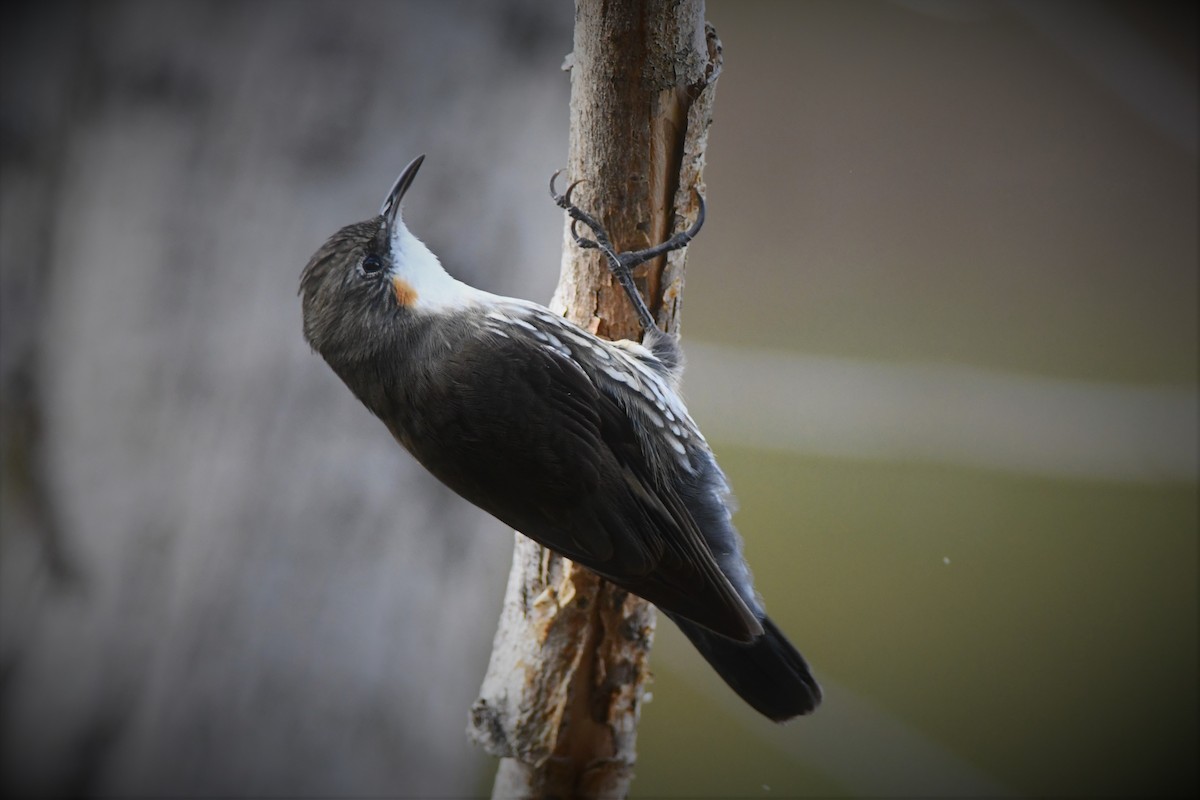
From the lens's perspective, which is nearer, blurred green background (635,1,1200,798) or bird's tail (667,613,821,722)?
bird's tail (667,613,821,722)

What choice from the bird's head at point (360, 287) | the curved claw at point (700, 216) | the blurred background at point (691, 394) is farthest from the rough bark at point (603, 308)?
the blurred background at point (691, 394)

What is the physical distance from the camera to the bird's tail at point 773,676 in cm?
137

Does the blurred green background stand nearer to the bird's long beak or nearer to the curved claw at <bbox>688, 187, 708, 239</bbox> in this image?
the curved claw at <bbox>688, 187, 708, 239</bbox>

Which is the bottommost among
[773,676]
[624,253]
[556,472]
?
[773,676]

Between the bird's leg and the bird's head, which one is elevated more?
the bird's leg

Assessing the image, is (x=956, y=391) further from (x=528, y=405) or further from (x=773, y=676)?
(x=528, y=405)

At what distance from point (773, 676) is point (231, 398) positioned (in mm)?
1319

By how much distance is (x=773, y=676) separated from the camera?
4.51 feet

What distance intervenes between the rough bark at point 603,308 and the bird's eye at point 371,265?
33 cm

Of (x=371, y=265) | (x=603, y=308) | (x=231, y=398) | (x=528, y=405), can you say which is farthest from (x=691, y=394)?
(x=231, y=398)

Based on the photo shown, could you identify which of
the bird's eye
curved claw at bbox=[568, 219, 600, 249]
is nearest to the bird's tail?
curved claw at bbox=[568, 219, 600, 249]

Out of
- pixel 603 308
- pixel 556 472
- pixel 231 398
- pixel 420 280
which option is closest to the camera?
pixel 556 472

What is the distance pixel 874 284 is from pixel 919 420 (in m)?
0.35

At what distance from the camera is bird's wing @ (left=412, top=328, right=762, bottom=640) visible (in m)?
1.17
